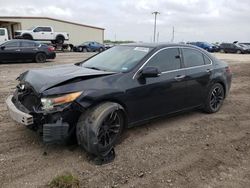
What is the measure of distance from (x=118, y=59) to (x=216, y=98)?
8.30 ft

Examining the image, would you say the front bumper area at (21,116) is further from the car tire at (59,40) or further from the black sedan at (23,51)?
the car tire at (59,40)

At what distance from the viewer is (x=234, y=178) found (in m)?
3.63

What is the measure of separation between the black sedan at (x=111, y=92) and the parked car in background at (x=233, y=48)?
120 feet

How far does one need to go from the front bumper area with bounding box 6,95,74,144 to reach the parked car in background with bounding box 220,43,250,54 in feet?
130

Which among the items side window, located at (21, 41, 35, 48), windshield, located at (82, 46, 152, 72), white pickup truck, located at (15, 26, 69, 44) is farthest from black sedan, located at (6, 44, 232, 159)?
white pickup truck, located at (15, 26, 69, 44)

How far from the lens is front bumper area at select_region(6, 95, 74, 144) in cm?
372

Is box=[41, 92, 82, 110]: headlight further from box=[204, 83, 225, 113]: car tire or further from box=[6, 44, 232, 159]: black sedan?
box=[204, 83, 225, 113]: car tire

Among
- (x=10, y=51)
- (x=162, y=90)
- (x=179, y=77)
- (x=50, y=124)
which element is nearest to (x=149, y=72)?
(x=162, y=90)

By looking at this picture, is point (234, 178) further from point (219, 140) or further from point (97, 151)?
point (97, 151)

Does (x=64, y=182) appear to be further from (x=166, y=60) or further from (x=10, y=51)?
(x=10, y=51)

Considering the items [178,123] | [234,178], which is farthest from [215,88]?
[234,178]

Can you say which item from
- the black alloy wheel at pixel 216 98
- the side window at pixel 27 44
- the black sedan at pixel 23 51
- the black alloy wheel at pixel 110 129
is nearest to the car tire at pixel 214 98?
the black alloy wheel at pixel 216 98

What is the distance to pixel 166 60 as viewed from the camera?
5172 mm

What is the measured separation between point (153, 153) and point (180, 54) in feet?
6.89
